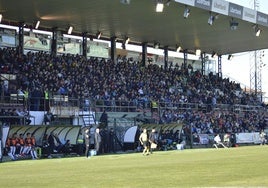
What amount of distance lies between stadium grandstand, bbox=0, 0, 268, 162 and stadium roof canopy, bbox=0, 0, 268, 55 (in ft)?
0.28

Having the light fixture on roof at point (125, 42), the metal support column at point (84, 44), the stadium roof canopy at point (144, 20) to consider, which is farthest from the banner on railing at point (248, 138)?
the metal support column at point (84, 44)

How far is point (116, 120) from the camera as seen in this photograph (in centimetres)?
4259

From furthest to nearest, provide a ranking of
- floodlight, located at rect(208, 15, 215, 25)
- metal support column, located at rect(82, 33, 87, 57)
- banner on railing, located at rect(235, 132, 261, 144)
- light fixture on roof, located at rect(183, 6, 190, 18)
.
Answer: banner on railing, located at rect(235, 132, 261, 144) < metal support column, located at rect(82, 33, 87, 57) < floodlight, located at rect(208, 15, 215, 25) < light fixture on roof, located at rect(183, 6, 190, 18)

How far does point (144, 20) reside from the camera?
4725 cm

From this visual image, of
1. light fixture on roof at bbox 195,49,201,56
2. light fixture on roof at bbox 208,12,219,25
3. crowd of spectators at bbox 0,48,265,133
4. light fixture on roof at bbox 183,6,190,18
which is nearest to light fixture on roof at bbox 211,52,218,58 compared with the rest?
light fixture on roof at bbox 195,49,201,56

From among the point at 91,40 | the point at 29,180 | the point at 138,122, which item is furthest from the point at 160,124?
the point at 29,180

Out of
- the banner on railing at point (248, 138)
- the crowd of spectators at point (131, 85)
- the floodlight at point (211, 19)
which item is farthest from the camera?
the banner on railing at point (248, 138)

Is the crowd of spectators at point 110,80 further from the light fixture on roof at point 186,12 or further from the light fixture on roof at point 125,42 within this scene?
the light fixture on roof at point 186,12

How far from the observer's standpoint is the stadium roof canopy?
41.5 m

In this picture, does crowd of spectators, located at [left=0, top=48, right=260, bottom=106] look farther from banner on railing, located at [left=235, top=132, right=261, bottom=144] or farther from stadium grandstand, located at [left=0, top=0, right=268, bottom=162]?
banner on railing, located at [left=235, top=132, right=261, bottom=144]

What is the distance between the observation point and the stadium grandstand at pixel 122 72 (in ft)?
126

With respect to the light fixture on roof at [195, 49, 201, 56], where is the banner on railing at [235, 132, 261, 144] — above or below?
below

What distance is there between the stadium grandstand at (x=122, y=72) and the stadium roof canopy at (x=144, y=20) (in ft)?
0.28

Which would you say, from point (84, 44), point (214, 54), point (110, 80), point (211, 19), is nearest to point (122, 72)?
point (110, 80)
